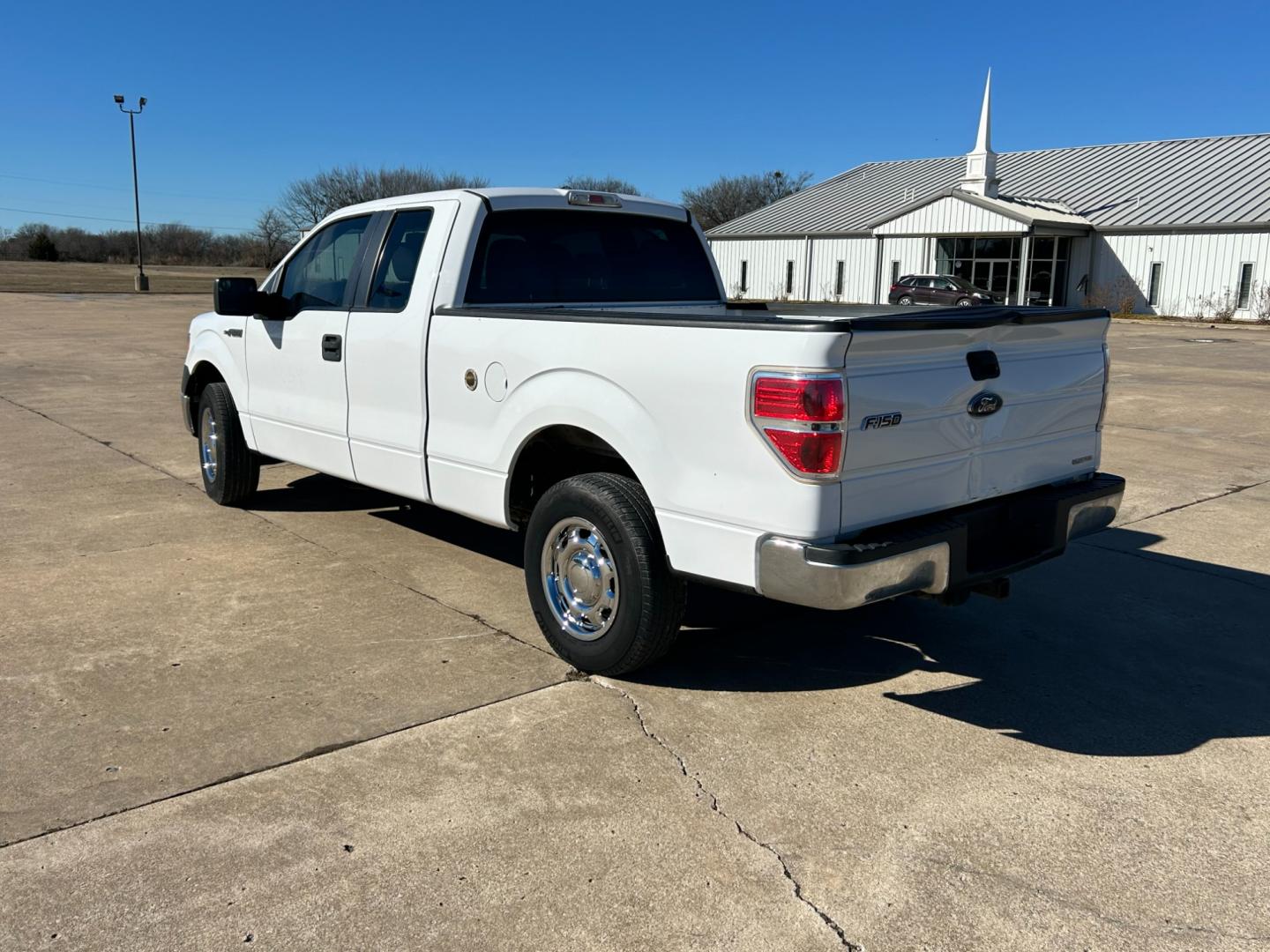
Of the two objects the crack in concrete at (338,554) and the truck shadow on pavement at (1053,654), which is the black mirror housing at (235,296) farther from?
the truck shadow on pavement at (1053,654)

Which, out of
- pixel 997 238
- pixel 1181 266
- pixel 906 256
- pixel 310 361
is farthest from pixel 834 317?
pixel 906 256

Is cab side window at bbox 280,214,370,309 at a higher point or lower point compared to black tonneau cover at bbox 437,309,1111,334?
higher

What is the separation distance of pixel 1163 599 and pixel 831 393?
10.6 feet

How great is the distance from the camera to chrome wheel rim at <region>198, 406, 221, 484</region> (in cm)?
708

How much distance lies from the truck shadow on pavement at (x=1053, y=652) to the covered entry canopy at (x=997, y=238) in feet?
118

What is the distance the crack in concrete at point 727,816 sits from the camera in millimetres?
2823

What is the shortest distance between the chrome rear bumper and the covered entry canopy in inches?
1480

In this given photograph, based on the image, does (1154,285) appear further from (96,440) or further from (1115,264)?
(96,440)

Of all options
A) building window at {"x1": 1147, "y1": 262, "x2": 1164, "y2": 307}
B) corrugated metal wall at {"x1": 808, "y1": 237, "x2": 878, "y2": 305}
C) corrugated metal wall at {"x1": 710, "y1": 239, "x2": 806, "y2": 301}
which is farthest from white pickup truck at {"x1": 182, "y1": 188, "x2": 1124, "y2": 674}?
corrugated metal wall at {"x1": 710, "y1": 239, "x2": 806, "y2": 301}

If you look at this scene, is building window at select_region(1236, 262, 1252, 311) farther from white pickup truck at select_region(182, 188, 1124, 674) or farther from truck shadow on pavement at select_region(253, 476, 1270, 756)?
white pickup truck at select_region(182, 188, 1124, 674)

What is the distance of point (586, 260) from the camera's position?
18.5 feet

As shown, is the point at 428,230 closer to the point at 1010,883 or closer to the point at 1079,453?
the point at 1079,453

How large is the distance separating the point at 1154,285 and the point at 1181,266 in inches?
47.7

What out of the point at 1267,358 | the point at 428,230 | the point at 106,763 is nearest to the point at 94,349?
the point at 428,230
